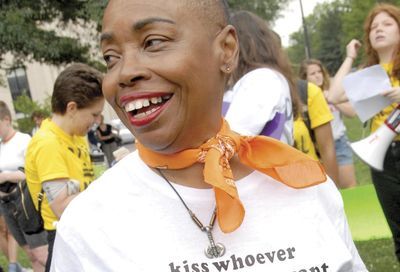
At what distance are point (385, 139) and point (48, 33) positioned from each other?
1024 cm

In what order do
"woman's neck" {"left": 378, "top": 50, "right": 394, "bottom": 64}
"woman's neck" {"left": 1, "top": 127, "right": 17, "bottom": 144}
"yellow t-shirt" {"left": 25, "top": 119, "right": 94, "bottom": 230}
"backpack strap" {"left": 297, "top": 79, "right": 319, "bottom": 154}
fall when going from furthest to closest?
"woman's neck" {"left": 1, "top": 127, "right": 17, "bottom": 144}
"backpack strap" {"left": 297, "top": 79, "right": 319, "bottom": 154}
"woman's neck" {"left": 378, "top": 50, "right": 394, "bottom": 64}
"yellow t-shirt" {"left": 25, "top": 119, "right": 94, "bottom": 230}

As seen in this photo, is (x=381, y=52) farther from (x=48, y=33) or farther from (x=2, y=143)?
(x=48, y=33)

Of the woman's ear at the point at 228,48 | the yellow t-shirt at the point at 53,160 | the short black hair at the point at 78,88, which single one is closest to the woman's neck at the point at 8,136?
the yellow t-shirt at the point at 53,160

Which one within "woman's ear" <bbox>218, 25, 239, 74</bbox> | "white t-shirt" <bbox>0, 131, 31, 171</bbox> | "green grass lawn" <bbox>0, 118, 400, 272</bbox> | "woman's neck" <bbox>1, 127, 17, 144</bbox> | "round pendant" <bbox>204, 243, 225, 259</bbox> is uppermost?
"woman's ear" <bbox>218, 25, 239, 74</bbox>

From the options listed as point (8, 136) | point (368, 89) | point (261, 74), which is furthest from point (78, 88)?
point (8, 136)

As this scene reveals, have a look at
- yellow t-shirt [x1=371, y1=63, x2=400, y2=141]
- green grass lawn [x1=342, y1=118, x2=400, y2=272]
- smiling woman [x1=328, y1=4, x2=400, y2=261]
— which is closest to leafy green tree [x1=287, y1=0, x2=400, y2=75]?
green grass lawn [x1=342, y1=118, x2=400, y2=272]

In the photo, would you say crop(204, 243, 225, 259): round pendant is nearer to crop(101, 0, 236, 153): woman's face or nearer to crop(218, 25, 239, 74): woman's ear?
crop(101, 0, 236, 153): woman's face

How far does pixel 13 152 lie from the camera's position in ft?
16.5

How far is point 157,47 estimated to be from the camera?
3.64 ft

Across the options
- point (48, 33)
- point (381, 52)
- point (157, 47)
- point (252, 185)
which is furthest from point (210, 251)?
point (48, 33)

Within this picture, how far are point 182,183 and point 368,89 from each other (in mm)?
2321

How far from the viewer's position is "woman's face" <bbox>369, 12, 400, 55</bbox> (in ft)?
11.0

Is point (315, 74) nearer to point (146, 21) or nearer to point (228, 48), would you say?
point (228, 48)

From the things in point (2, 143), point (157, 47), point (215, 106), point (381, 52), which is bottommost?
point (2, 143)
